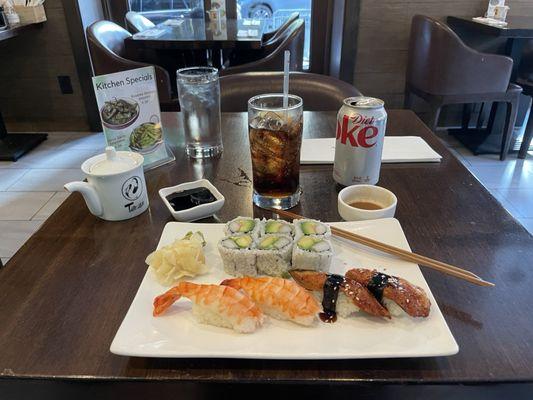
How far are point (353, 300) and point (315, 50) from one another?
3.32 metres

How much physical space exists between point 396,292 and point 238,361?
0.76 ft

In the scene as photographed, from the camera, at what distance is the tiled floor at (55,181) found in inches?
82.6

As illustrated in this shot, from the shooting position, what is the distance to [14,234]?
6.58 feet

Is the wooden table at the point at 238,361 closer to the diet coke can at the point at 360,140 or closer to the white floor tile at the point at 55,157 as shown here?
the diet coke can at the point at 360,140

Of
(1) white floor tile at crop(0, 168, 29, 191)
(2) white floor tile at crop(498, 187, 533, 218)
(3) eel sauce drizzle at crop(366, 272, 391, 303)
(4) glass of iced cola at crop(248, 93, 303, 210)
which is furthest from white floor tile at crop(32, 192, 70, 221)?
(2) white floor tile at crop(498, 187, 533, 218)

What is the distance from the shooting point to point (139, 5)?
11.4ft

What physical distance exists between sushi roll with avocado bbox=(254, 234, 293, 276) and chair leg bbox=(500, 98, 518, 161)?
266 centimetres

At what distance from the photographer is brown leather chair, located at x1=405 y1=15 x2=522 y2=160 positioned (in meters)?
2.52

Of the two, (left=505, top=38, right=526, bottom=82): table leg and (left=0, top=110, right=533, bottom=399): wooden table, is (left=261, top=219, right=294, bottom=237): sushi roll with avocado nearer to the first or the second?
(left=0, top=110, right=533, bottom=399): wooden table

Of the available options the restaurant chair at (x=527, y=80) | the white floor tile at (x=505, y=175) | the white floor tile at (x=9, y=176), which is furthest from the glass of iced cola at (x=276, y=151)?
the restaurant chair at (x=527, y=80)

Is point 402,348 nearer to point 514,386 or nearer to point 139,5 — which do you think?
point 514,386

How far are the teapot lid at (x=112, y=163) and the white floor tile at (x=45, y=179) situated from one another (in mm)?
1795

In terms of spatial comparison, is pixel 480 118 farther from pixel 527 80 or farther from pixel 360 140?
pixel 360 140

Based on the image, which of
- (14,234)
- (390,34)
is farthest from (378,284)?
(390,34)
